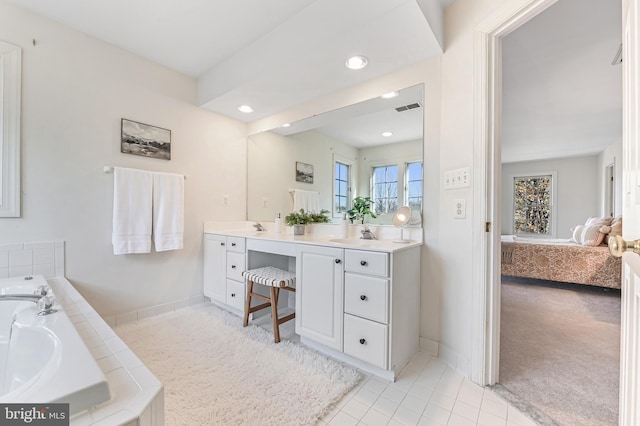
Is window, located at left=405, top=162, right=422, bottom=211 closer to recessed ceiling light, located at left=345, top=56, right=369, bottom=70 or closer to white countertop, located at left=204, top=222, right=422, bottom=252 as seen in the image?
white countertop, located at left=204, top=222, right=422, bottom=252

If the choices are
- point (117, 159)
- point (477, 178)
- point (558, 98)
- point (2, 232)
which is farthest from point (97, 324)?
point (558, 98)

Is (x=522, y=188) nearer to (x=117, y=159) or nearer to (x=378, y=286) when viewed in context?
(x=378, y=286)

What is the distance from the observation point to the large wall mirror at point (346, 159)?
2.05 metres

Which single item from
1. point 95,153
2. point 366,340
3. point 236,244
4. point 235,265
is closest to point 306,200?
point 236,244

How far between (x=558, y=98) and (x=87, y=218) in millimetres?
4870

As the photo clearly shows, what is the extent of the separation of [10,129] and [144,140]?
781 mm

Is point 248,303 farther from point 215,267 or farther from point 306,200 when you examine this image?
point 306,200

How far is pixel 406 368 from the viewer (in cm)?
169

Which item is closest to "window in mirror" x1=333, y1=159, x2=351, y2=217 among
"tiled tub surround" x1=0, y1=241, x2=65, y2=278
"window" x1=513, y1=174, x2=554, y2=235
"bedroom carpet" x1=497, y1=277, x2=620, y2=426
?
"bedroom carpet" x1=497, y1=277, x2=620, y2=426

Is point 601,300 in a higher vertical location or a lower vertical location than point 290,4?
lower

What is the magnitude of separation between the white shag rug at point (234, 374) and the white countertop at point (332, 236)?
760 millimetres

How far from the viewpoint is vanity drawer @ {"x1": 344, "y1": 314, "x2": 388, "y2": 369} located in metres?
1.53

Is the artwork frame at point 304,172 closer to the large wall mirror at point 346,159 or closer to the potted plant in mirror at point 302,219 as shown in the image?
the large wall mirror at point 346,159

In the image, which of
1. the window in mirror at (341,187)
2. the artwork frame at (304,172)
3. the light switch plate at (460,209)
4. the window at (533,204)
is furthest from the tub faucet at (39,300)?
the window at (533,204)
